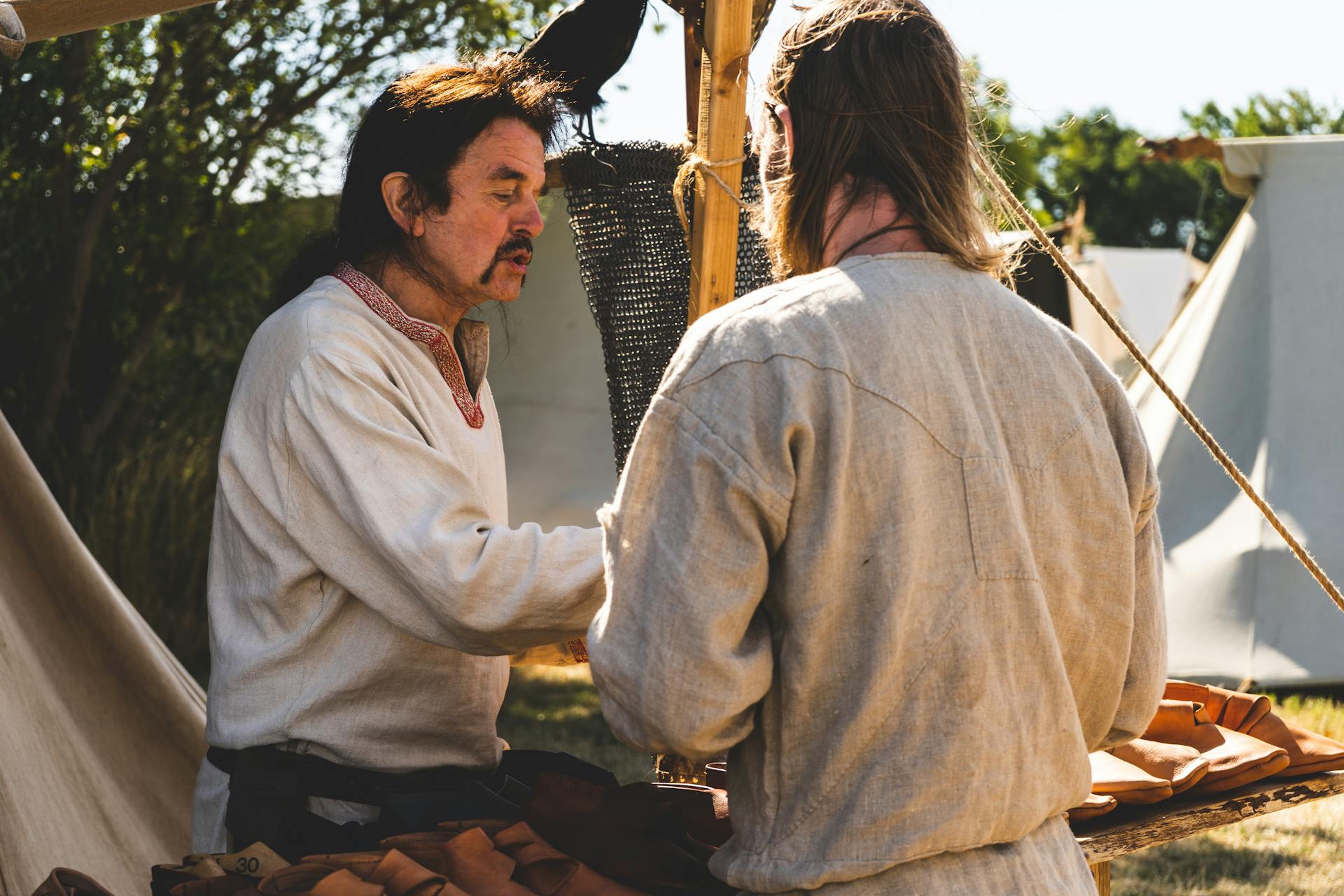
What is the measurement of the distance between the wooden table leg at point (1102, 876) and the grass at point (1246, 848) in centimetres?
119

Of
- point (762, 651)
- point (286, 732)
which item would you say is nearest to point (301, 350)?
point (286, 732)

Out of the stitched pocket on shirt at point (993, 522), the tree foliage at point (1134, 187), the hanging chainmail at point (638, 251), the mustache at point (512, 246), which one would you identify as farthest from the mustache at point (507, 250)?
the tree foliage at point (1134, 187)

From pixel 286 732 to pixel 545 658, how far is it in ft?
1.38

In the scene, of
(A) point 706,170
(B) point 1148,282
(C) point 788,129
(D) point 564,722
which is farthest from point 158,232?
(B) point 1148,282

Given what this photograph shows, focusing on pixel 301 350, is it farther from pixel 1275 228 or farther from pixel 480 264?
pixel 1275 228

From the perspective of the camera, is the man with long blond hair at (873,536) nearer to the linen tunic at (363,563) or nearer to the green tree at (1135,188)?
the linen tunic at (363,563)

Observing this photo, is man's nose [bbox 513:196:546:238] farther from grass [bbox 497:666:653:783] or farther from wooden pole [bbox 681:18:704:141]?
grass [bbox 497:666:653:783]

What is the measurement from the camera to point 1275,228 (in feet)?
18.6

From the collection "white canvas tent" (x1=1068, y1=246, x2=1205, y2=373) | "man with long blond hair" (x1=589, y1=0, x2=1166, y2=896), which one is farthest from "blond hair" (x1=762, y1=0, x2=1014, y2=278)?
"white canvas tent" (x1=1068, y1=246, x2=1205, y2=373)

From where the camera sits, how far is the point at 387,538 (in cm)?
158

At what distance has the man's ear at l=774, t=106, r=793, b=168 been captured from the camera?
1.30 metres

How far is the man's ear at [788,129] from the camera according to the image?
1301 mm

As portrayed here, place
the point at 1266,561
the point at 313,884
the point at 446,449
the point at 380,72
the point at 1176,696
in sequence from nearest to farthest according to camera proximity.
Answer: the point at 313,884 < the point at 446,449 < the point at 1176,696 < the point at 1266,561 < the point at 380,72

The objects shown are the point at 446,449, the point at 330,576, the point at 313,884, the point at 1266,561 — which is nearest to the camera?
the point at 313,884
